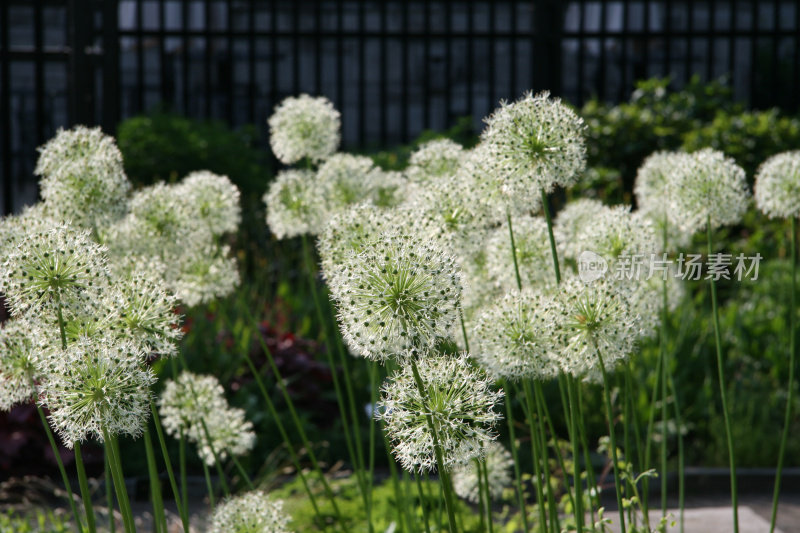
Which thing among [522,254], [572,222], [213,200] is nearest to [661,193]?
[572,222]

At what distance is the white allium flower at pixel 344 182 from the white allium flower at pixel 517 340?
96 cm

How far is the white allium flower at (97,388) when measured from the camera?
1.76 m

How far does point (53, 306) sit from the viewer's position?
1935 millimetres

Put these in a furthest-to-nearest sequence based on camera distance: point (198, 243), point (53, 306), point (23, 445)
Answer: point (23, 445) < point (198, 243) < point (53, 306)

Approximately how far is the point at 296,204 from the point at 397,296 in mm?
1505

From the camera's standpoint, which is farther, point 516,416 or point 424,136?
point 424,136

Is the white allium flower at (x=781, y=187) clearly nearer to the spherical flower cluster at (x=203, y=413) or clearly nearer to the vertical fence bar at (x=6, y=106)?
the spherical flower cluster at (x=203, y=413)

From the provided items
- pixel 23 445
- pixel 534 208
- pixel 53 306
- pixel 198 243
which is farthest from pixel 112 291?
pixel 23 445

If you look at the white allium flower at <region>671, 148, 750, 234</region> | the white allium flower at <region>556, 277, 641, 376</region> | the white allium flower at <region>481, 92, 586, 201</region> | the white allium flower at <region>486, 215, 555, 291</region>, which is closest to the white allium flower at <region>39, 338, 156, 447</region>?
the white allium flower at <region>556, 277, 641, 376</region>

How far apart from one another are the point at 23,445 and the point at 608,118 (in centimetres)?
648

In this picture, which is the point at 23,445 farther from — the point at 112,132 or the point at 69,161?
the point at 69,161

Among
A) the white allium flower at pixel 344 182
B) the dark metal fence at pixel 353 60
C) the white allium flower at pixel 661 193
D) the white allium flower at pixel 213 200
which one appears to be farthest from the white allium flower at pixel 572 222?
the dark metal fence at pixel 353 60

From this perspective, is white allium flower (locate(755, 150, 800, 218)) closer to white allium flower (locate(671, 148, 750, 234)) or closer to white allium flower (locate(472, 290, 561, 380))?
white allium flower (locate(671, 148, 750, 234))

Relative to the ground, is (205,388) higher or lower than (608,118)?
lower
